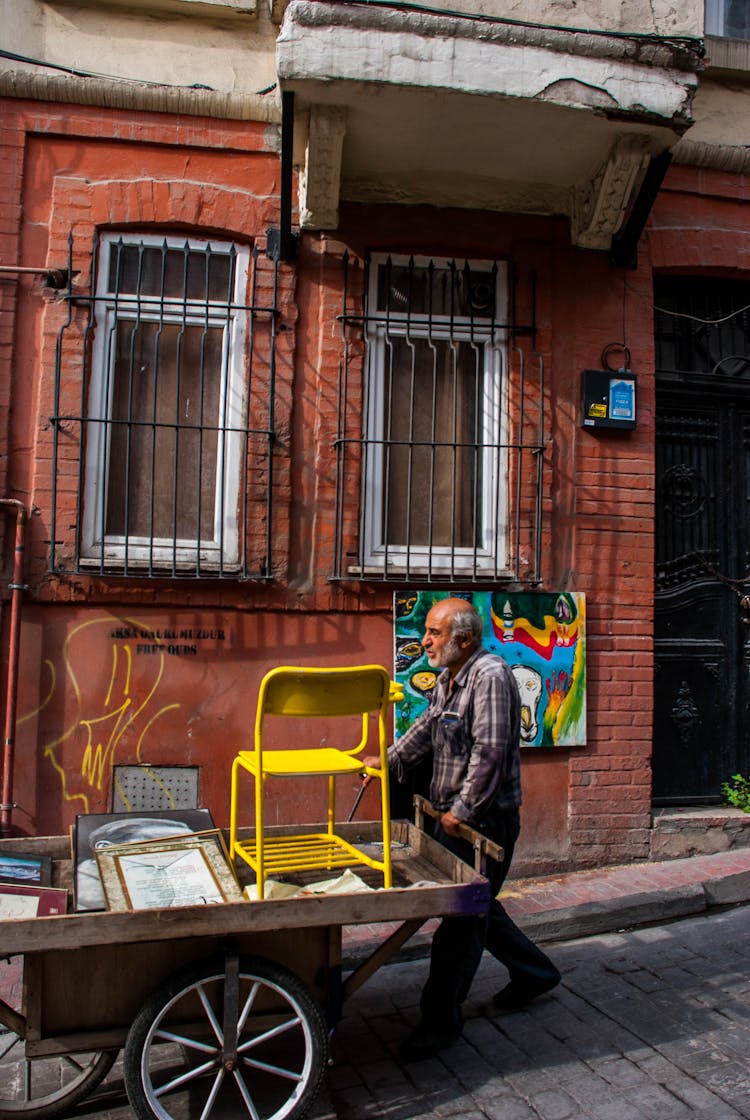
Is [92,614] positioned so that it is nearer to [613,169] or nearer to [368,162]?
[368,162]

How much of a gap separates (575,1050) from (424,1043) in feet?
1.97

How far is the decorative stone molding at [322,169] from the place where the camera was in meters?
5.27

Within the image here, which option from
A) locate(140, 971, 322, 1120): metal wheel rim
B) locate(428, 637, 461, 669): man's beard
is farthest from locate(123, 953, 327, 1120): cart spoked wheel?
locate(428, 637, 461, 669): man's beard

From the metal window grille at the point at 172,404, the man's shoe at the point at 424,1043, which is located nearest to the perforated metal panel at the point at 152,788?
the metal window grille at the point at 172,404

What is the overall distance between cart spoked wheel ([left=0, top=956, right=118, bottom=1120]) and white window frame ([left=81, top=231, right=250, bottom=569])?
267cm

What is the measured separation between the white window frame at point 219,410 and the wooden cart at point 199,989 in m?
2.79

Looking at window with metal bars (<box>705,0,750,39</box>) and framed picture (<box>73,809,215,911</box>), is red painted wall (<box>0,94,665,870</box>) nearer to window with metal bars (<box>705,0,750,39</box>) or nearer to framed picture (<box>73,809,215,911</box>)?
framed picture (<box>73,809,215,911</box>)

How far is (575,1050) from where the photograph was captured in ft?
12.2

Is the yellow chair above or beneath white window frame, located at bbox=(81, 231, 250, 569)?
beneath

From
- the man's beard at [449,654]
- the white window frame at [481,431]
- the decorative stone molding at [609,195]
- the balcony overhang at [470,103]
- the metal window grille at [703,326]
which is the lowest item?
the man's beard at [449,654]

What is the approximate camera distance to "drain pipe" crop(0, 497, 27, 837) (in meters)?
5.17

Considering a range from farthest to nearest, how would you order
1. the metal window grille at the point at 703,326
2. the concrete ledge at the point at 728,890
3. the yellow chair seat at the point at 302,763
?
the metal window grille at the point at 703,326 < the concrete ledge at the point at 728,890 < the yellow chair seat at the point at 302,763

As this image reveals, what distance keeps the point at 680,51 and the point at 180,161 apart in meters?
2.89

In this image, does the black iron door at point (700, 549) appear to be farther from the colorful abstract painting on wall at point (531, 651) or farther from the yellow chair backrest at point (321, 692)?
the yellow chair backrest at point (321, 692)
